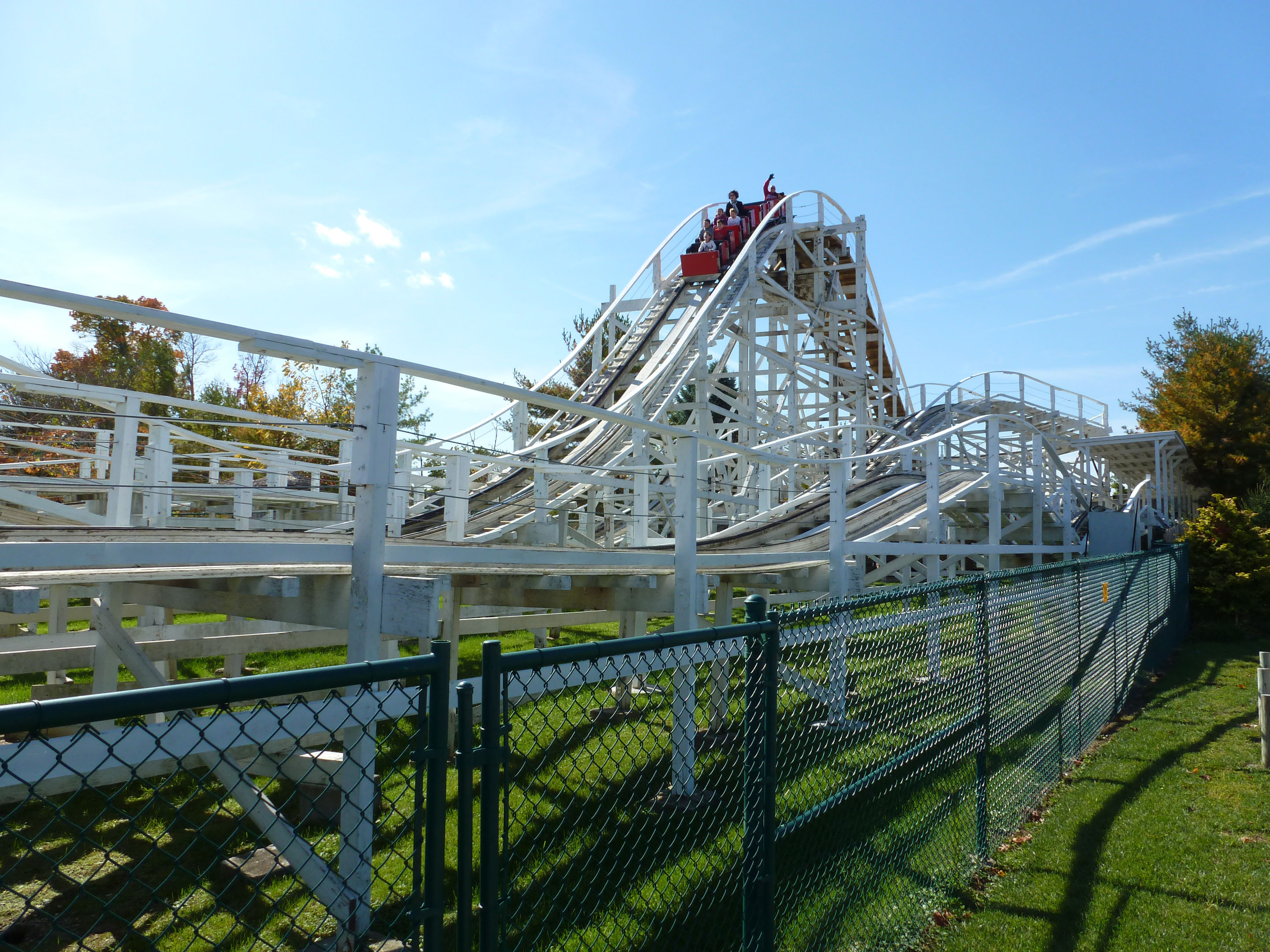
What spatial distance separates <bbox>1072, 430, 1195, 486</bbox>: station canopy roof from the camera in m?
20.1

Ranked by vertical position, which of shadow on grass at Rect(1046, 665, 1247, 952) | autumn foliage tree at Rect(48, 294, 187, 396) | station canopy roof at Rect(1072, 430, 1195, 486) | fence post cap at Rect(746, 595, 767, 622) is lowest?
shadow on grass at Rect(1046, 665, 1247, 952)

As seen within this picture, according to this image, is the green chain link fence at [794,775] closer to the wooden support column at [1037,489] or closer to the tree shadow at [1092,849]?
the tree shadow at [1092,849]

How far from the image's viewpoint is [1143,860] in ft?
15.9

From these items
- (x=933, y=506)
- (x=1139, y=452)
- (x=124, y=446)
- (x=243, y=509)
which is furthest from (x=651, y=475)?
(x=1139, y=452)

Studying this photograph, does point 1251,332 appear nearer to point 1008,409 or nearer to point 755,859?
point 1008,409

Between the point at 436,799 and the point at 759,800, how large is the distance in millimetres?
1471

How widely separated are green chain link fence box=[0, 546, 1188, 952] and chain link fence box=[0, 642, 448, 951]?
0.05 feet

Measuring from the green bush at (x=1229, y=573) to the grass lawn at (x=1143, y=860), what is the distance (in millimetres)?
8277

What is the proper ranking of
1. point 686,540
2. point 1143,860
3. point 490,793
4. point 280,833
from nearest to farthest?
point 490,793
point 280,833
point 1143,860
point 686,540

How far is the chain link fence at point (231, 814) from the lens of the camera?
1.68m

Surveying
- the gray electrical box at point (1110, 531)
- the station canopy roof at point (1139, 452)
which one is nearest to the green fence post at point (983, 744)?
the gray electrical box at point (1110, 531)

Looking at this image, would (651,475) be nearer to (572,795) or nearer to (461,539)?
(461,539)

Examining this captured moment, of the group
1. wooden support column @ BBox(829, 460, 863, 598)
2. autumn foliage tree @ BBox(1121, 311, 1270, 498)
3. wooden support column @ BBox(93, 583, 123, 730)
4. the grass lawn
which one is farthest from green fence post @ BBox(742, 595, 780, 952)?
autumn foliage tree @ BBox(1121, 311, 1270, 498)

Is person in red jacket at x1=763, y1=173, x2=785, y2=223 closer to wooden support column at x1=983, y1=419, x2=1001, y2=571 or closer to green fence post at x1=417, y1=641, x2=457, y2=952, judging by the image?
wooden support column at x1=983, y1=419, x2=1001, y2=571
